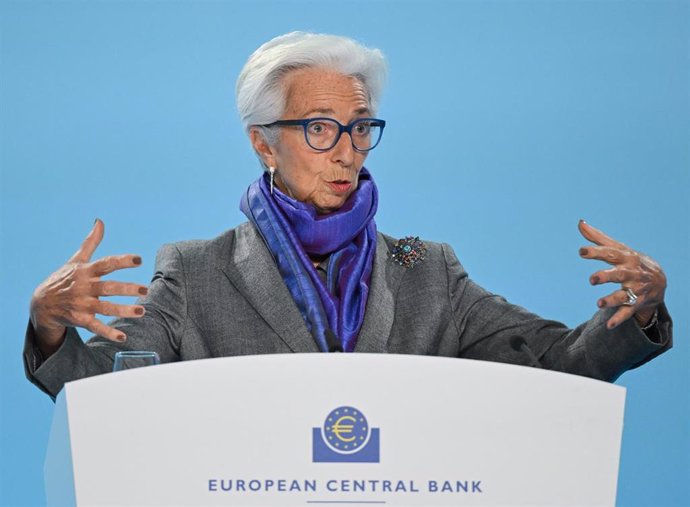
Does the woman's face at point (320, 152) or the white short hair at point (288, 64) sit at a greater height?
the white short hair at point (288, 64)

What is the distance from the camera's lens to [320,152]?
255cm

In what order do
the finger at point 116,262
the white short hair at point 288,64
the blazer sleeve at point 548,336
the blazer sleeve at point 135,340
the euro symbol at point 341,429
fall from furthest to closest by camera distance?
the white short hair at point 288,64 → the blazer sleeve at point 548,336 → the blazer sleeve at point 135,340 → the finger at point 116,262 → the euro symbol at point 341,429

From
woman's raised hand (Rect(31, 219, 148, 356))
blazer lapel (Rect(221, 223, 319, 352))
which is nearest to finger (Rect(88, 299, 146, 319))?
woman's raised hand (Rect(31, 219, 148, 356))

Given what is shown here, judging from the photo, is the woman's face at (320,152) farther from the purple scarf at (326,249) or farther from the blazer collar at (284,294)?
the blazer collar at (284,294)

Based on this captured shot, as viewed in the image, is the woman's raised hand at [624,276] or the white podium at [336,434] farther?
the woman's raised hand at [624,276]

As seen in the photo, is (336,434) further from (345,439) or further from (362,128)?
(362,128)

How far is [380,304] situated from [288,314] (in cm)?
22

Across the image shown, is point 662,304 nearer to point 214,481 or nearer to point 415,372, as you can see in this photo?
point 415,372

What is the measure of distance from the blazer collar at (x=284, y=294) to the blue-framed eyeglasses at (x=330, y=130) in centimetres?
25

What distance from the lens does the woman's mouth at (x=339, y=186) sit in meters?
2.57

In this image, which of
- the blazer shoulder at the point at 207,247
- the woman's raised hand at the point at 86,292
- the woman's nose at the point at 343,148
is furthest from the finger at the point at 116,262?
the woman's nose at the point at 343,148

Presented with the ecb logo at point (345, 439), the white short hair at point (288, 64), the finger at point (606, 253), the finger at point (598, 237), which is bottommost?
the ecb logo at point (345, 439)

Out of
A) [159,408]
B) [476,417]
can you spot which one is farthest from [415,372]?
[159,408]

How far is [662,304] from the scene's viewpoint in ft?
6.66
